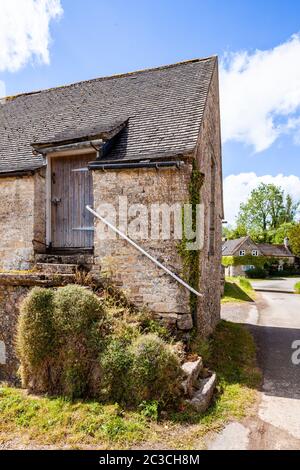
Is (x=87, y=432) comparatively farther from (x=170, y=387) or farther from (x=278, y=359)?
(x=278, y=359)

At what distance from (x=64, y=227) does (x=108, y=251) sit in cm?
197

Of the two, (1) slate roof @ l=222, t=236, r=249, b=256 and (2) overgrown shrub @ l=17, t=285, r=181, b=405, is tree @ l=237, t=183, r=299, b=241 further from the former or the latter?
(2) overgrown shrub @ l=17, t=285, r=181, b=405

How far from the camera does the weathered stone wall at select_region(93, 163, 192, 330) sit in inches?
275

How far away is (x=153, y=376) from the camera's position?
205 inches

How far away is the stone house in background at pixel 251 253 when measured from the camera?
44531 millimetres

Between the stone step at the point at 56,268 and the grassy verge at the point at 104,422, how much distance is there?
2.53 m

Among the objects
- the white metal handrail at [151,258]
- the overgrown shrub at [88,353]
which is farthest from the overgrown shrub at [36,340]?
the white metal handrail at [151,258]

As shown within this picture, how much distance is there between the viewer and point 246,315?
15.0 metres

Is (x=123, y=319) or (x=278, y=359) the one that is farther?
(x=278, y=359)

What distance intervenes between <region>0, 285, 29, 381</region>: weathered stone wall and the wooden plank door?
6.60ft

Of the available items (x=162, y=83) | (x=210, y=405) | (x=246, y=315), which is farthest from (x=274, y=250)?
(x=210, y=405)

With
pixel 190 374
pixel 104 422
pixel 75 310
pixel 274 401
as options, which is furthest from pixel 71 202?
pixel 274 401

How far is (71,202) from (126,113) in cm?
304

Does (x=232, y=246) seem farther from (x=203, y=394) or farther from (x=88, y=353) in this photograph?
(x=88, y=353)
